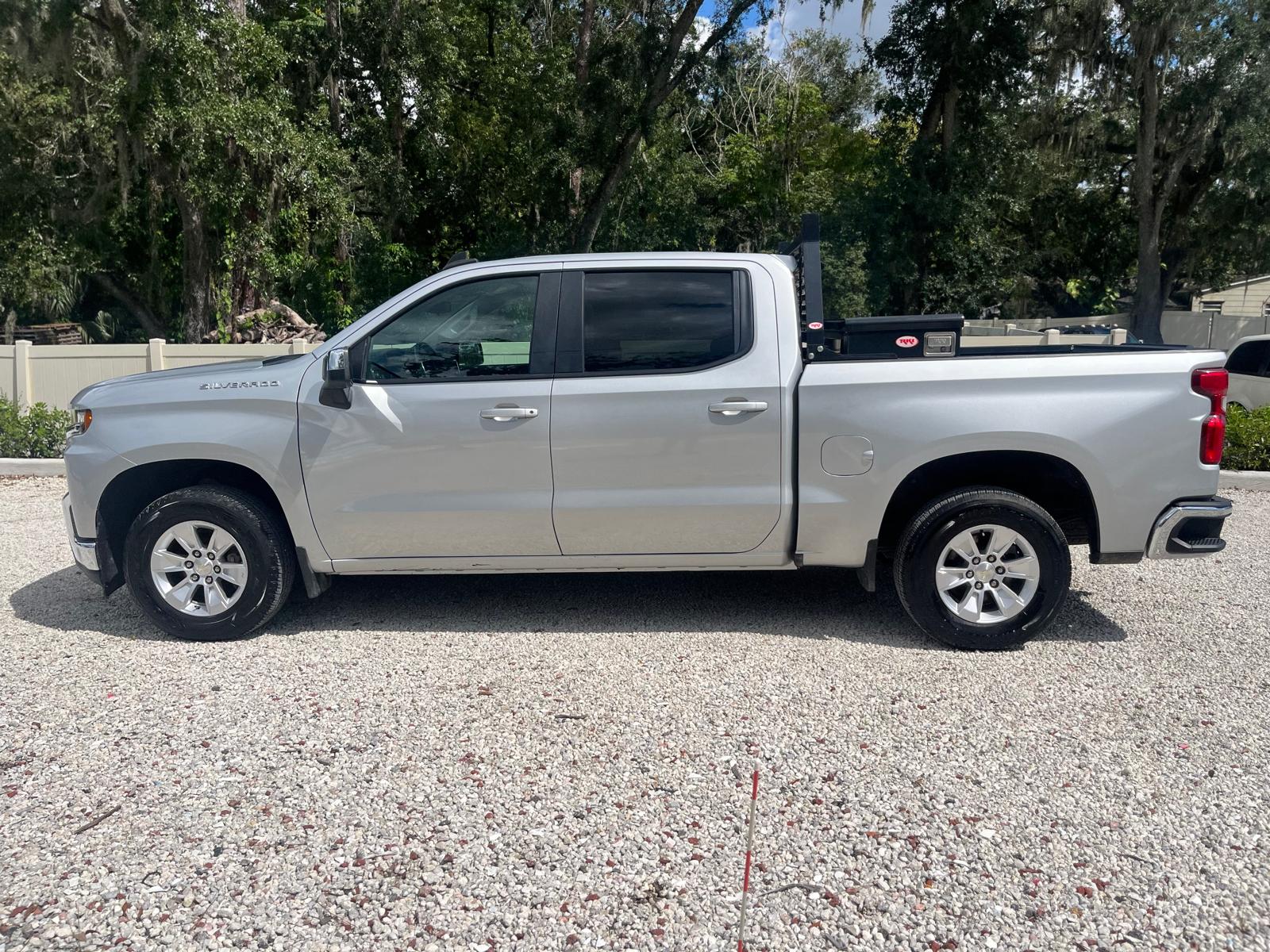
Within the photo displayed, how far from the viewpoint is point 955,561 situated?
16.3 ft

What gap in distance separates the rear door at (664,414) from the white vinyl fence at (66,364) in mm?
9109

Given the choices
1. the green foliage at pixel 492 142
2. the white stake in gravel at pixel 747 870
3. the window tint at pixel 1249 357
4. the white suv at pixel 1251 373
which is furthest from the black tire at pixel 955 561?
the green foliage at pixel 492 142

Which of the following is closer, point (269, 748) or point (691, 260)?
point (269, 748)

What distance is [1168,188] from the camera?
24.5 meters

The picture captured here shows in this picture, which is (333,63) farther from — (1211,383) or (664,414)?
(1211,383)

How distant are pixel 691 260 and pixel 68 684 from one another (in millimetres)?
3687

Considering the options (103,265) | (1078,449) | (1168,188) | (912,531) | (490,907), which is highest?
(1168,188)

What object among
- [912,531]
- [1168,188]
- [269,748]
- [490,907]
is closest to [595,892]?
[490,907]

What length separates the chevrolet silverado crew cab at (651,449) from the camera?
4824 millimetres

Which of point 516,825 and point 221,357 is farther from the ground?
point 221,357

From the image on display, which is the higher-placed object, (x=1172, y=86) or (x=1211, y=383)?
(x=1172, y=86)

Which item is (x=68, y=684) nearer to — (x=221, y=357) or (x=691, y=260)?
(x=691, y=260)

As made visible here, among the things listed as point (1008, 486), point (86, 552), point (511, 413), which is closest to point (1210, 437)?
point (1008, 486)

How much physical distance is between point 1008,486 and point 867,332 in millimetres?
1119
